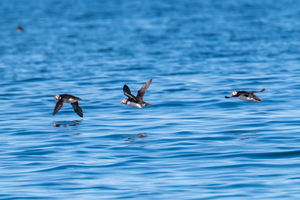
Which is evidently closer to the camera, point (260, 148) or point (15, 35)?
point (260, 148)

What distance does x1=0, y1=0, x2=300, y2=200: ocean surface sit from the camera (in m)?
11.5

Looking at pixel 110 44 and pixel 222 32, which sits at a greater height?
pixel 222 32

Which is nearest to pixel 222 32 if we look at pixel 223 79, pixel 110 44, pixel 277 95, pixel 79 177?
pixel 110 44

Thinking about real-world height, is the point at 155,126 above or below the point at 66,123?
below

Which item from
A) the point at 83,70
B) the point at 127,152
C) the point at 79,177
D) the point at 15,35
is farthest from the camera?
the point at 15,35

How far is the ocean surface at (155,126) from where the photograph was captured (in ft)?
37.8

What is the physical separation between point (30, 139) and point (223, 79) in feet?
44.0

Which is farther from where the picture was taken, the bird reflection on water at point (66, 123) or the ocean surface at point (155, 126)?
the bird reflection on water at point (66, 123)

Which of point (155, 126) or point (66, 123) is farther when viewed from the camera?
point (66, 123)

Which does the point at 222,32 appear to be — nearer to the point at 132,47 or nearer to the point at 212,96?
the point at 132,47

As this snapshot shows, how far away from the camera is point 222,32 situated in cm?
5303

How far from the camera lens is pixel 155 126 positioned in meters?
17.2

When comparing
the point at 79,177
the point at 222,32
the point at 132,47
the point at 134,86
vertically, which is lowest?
the point at 79,177

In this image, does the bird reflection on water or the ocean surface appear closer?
the ocean surface
